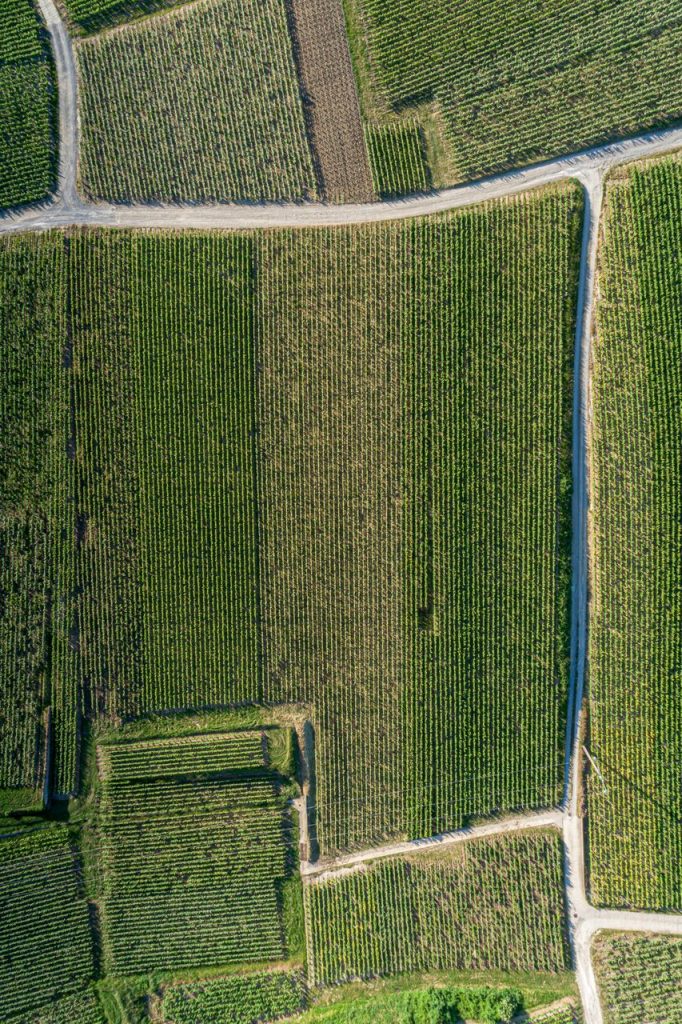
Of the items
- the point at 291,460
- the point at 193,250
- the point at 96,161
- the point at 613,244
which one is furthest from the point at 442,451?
the point at 96,161

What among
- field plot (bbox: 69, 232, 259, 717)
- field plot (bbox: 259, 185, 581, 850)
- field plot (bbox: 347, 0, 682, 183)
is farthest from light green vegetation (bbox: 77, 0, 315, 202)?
field plot (bbox: 347, 0, 682, 183)

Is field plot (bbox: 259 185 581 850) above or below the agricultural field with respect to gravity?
below

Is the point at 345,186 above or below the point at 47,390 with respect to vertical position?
above

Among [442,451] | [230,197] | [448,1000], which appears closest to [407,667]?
[442,451]

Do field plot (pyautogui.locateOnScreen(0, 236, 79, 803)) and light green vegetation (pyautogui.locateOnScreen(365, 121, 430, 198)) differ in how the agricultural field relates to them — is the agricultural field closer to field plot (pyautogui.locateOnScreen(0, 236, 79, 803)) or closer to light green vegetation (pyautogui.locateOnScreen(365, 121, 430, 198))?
field plot (pyautogui.locateOnScreen(0, 236, 79, 803))

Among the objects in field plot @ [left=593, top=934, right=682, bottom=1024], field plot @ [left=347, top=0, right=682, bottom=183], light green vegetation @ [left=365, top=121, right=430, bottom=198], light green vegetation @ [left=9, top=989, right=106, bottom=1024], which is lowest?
light green vegetation @ [left=9, top=989, right=106, bottom=1024]

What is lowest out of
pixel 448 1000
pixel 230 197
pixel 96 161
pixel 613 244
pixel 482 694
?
pixel 448 1000

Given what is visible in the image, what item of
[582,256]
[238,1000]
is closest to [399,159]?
[582,256]

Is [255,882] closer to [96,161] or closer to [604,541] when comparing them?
[604,541]
